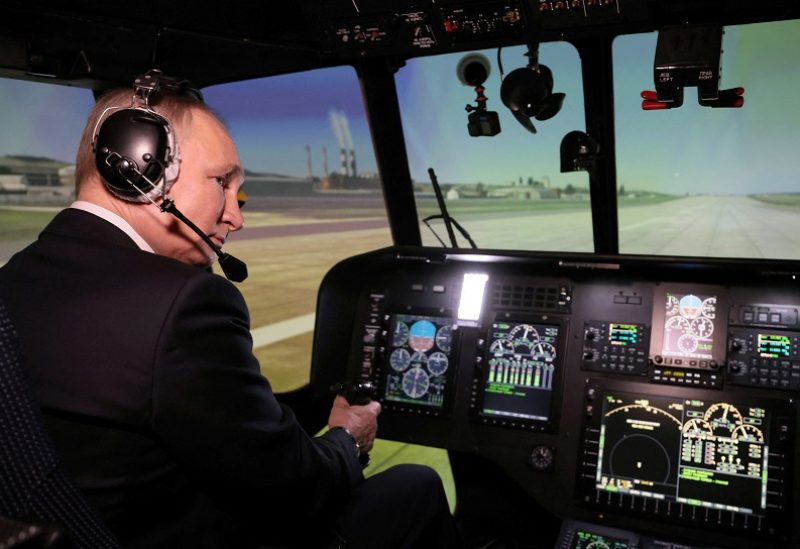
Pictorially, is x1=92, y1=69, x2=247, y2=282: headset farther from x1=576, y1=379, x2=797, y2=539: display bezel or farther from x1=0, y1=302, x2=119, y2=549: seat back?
x1=576, y1=379, x2=797, y2=539: display bezel

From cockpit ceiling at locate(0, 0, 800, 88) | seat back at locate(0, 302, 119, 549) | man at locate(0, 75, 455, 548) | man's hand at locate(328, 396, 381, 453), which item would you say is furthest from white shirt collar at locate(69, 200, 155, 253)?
cockpit ceiling at locate(0, 0, 800, 88)

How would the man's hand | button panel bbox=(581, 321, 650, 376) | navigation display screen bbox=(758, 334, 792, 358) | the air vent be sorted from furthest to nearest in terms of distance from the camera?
the air vent < button panel bbox=(581, 321, 650, 376) < navigation display screen bbox=(758, 334, 792, 358) < the man's hand

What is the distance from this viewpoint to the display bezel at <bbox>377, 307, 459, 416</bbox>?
7.73 ft

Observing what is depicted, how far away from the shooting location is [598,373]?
7.16ft

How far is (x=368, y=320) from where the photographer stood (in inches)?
100

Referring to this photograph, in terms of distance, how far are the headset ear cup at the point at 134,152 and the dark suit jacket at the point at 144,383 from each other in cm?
7

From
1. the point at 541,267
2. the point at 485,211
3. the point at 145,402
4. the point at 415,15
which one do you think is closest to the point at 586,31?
the point at 415,15

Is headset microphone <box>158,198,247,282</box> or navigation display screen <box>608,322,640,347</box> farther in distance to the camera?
navigation display screen <box>608,322,640,347</box>

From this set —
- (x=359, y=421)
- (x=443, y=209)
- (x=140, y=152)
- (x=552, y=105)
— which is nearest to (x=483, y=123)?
(x=552, y=105)

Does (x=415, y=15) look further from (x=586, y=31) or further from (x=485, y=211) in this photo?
(x=485, y=211)

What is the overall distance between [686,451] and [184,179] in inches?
65.0

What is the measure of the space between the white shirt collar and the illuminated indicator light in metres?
1.44

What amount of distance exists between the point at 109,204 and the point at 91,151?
104 millimetres

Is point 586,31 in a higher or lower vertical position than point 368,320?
higher
